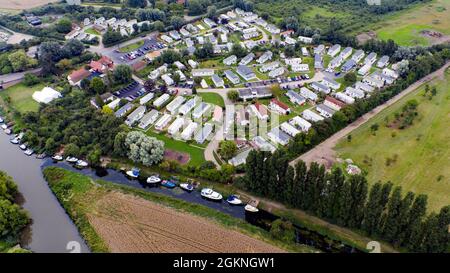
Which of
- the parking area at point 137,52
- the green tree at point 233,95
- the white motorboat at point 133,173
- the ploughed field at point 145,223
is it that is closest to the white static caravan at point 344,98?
the green tree at point 233,95

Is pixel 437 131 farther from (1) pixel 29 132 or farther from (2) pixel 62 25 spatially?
(2) pixel 62 25

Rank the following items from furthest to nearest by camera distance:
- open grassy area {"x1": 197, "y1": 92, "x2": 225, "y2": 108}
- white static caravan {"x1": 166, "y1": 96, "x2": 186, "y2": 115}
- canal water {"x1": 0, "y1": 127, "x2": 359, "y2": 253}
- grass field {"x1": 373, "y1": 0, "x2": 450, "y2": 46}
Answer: grass field {"x1": 373, "y1": 0, "x2": 450, "y2": 46}, open grassy area {"x1": 197, "y1": 92, "x2": 225, "y2": 108}, white static caravan {"x1": 166, "y1": 96, "x2": 186, "y2": 115}, canal water {"x1": 0, "y1": 127, "x2": 359, "y2": 253}

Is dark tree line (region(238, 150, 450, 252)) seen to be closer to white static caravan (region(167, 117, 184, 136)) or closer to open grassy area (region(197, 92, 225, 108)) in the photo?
white static caravan (region(167, 117, 184, 136))

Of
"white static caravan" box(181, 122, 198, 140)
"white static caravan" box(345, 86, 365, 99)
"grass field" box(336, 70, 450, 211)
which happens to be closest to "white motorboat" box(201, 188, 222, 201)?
"white static caravan" box(181, 122, 198, 140)

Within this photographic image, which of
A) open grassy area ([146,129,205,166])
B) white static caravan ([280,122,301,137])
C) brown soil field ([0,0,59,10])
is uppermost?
brown soil field ([0,0,59,10])

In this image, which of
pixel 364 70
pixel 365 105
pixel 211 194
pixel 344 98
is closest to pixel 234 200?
pixel 211 194

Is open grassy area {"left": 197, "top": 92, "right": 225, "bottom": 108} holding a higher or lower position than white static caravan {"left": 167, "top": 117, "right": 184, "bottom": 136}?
higher

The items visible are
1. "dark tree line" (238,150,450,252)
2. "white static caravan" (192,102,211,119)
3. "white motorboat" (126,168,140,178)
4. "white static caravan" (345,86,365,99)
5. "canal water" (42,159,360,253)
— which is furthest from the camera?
"white static caravan" (345,86,365,99)
